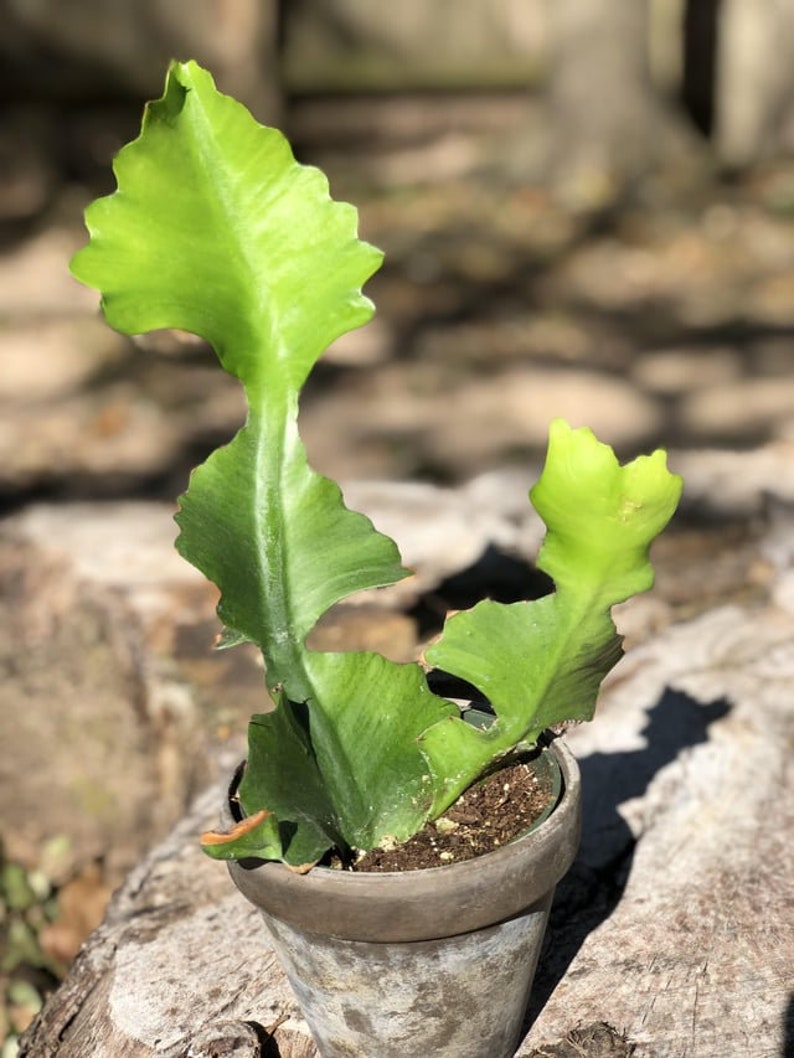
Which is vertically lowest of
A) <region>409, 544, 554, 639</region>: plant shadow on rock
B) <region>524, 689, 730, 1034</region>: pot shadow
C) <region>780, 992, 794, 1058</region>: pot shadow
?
<region>409, 544, 554, 639</region>: plant shadow on rock

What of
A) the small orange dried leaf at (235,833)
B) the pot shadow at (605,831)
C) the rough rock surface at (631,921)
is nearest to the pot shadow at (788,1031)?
the rough rock surface at (631,921)

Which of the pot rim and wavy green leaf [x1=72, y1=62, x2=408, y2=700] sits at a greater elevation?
wavy green leaf [x1=72, y1=62, x2=408, y2=700]

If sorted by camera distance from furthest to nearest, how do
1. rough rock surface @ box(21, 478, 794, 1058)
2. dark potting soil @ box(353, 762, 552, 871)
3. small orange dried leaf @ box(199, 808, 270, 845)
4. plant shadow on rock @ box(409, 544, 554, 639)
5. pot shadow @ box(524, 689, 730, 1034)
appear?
plant shadow on rock @ box(409, 544, 554, 639)
pot shadow @ box(524, 689, 730, 1034)
rough rock surface @ box(21, 478, 794, 1058)
dark potting soil @ box(353, 762, 552, 871)
small orange dried leaf @ box(199, 808, 270, 845)

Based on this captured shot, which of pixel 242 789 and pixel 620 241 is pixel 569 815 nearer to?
pixel 242 789

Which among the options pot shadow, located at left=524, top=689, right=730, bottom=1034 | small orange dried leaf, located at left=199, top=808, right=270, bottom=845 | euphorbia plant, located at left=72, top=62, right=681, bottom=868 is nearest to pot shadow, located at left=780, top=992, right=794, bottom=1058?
pot shadow, located at left=524, top=689, right=730, bottom=1034

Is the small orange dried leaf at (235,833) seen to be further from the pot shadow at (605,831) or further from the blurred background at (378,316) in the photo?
the blurred background at (378,316)

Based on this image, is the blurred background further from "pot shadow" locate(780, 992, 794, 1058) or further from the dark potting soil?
"pot shadow" locate(780, 992, 794, 1058)

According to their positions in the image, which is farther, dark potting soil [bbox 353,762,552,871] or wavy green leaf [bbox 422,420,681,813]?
dark potting soil [bbox 353,762,552,871]
